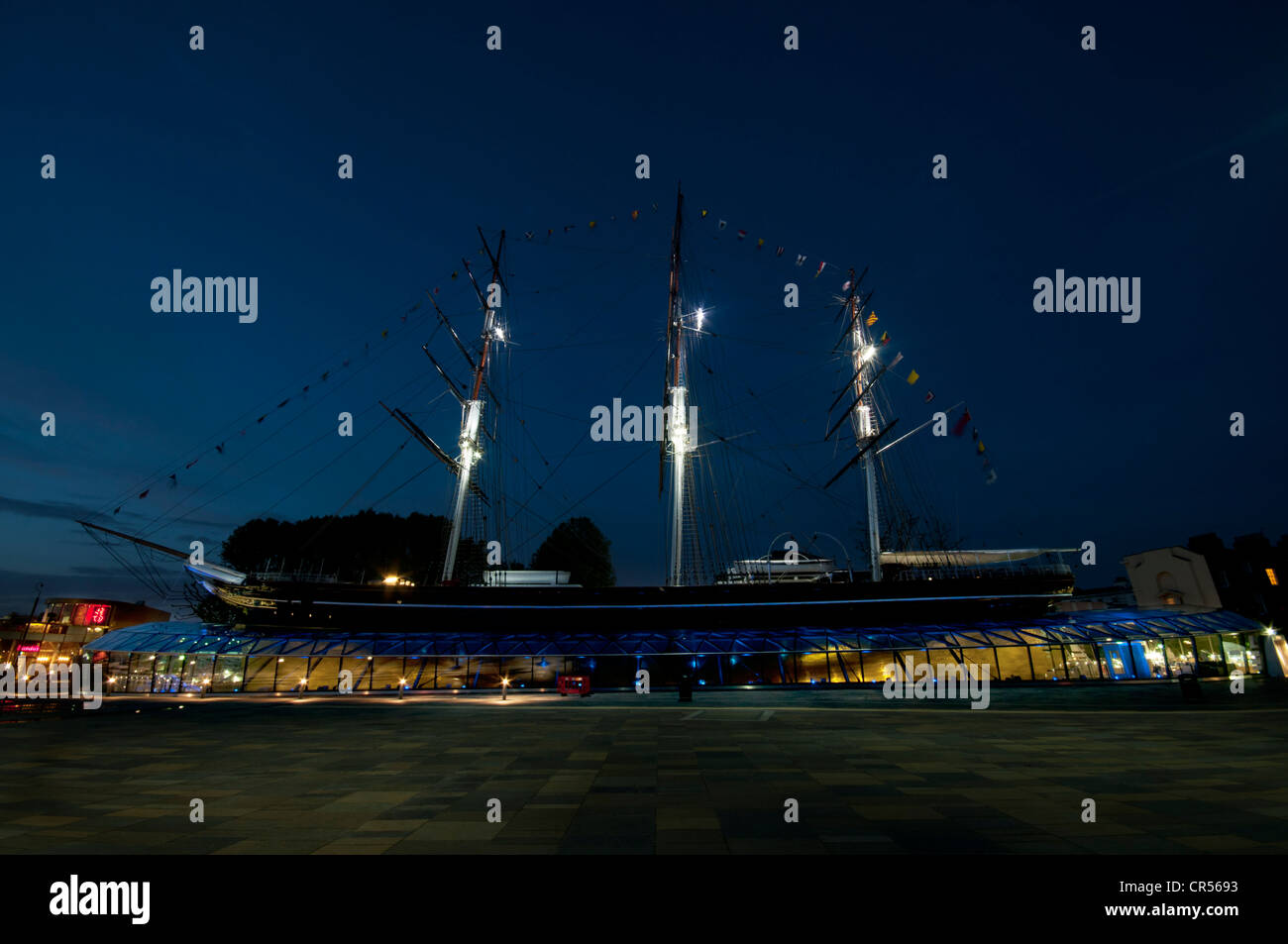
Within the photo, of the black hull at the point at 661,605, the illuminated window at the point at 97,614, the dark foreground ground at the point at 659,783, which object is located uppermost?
the dark foreground ground at the point at 659,783

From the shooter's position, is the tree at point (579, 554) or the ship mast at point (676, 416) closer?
the ship mast at point (676, 416)

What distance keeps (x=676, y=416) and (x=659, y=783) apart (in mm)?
33243

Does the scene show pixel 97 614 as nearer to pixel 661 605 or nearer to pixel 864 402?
pixel 661 605

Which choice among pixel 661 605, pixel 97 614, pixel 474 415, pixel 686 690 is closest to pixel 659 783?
pixel 686 690

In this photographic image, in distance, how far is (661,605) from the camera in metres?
36.5

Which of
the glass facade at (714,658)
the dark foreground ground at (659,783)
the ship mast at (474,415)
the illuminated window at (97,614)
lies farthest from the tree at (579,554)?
the illuminated window at (97,614)

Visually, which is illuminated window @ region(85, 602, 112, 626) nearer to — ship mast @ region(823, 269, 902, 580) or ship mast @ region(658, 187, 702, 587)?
ship mast @ region(658, 187, 702, 587)

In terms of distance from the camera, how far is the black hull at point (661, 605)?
36406 millimetres

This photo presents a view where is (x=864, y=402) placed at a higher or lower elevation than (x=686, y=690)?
higher

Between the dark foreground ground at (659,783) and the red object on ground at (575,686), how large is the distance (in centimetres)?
842

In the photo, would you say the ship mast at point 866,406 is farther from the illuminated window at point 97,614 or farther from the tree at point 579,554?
the illuminated window at point 97,614

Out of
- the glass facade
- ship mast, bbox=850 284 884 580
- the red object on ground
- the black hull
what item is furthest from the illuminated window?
ship mast, bbox=850 284 884 580
